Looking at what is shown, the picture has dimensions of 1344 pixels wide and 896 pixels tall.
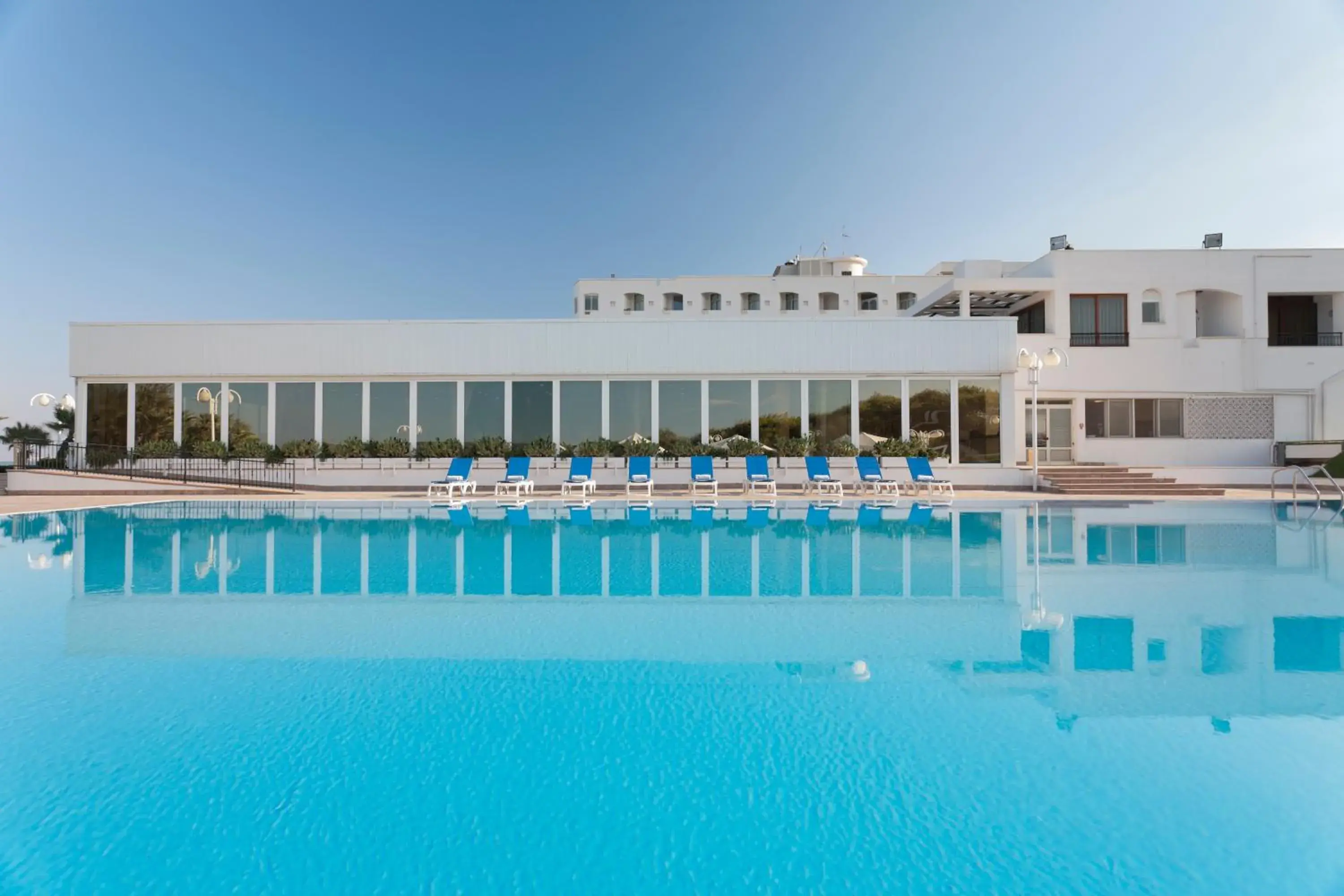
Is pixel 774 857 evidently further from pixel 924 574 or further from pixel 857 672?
pixel 924 574

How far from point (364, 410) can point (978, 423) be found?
646 inches

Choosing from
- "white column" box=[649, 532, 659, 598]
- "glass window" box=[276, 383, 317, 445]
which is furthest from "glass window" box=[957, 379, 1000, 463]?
"glass window" box=[276, 383, 317, 445]

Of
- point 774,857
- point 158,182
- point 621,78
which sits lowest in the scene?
point 774,857

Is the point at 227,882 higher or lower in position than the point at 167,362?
lower

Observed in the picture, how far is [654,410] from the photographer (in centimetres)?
1827

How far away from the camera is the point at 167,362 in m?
18.1

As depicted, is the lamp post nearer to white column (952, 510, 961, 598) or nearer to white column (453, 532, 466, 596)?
white column (952, 510, 961, 598)

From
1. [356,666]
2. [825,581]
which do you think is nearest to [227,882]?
[356,666]

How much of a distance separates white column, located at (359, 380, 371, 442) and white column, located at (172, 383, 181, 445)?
184 inches

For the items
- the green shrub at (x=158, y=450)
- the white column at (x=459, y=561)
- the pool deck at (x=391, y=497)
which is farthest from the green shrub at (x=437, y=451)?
the white column at (x=459, y=561)

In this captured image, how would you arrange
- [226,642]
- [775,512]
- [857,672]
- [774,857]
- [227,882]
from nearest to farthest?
[227,882] → [774,857] → [857,672] → [226,642] → [775,512]

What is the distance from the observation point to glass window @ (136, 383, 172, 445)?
18.1 m

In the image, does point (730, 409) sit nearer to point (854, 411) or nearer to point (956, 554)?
point (854, 411)

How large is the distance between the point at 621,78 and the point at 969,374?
1630cm
